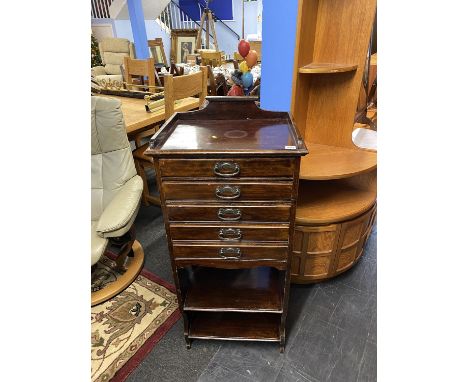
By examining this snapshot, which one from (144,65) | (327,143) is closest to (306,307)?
(327,143)

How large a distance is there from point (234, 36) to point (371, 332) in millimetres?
7680

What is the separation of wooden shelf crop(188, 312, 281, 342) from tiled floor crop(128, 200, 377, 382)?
0.08 meters

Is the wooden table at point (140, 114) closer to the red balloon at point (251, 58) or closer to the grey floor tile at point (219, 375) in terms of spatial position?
the red balloon at point (251, 58)

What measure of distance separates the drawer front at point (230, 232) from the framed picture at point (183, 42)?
6099 millimetres

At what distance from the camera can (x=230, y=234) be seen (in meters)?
1.04

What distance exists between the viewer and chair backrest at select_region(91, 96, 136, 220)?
59.0 inches

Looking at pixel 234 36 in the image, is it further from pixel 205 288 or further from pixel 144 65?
pixel 205 288

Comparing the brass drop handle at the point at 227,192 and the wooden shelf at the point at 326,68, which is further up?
the wooden shelf at the point at 326,68

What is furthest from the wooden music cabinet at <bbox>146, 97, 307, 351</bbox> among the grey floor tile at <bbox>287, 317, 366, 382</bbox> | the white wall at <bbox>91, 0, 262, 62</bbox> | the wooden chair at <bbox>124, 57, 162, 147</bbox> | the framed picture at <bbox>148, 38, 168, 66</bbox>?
the white wall at <bbox>91, 0, 262, 62</bbox>

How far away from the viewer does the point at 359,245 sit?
1643 millimetres

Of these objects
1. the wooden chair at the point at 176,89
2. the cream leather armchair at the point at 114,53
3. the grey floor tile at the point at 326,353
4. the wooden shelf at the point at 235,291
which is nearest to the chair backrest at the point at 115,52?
the cream leather armchair at the point at 114,53

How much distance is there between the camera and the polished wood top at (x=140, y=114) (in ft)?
6.12

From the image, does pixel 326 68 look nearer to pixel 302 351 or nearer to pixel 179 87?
pixel 179 87

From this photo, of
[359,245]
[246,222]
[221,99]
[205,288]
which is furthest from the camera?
[359,245]
